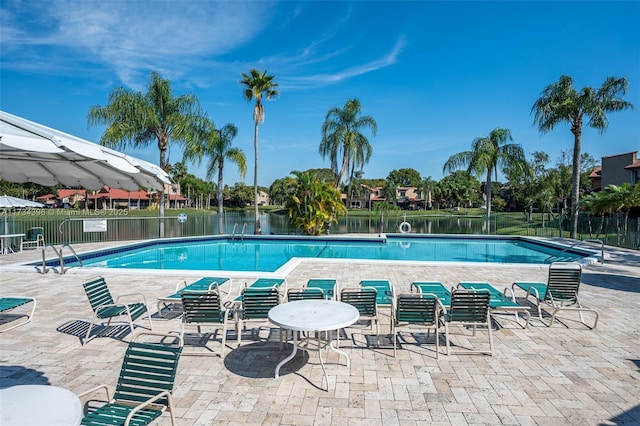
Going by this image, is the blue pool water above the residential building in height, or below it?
below

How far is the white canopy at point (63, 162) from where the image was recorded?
2441 millimetres

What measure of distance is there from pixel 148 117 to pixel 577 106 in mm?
22587

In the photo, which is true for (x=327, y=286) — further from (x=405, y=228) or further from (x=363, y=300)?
(x=405, y=228)

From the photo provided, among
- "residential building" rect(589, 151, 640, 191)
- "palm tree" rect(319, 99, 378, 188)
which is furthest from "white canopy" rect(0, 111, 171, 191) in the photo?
"residential building" rect(589, 151, 640, 191)

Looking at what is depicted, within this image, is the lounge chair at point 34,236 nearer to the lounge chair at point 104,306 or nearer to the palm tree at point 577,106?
the lounge chair at point 104,306

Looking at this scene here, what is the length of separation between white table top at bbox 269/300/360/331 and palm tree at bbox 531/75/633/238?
62.4 feet

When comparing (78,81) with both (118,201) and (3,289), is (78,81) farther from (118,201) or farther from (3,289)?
(118,201)

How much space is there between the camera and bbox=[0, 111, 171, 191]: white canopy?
2.44 m

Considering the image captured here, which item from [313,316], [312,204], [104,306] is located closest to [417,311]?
[313,316]

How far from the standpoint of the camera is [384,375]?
4219 mm

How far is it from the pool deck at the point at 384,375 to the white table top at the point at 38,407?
4.57 ft

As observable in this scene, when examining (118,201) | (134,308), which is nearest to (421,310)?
(134,308)

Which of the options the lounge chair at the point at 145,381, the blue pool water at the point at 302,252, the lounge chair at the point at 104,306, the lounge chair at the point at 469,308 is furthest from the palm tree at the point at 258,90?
the lounge chair at the point at 145,381

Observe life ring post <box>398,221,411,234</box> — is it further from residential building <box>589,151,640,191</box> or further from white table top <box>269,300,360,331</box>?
residential building <box>589,151,640,191</box>
